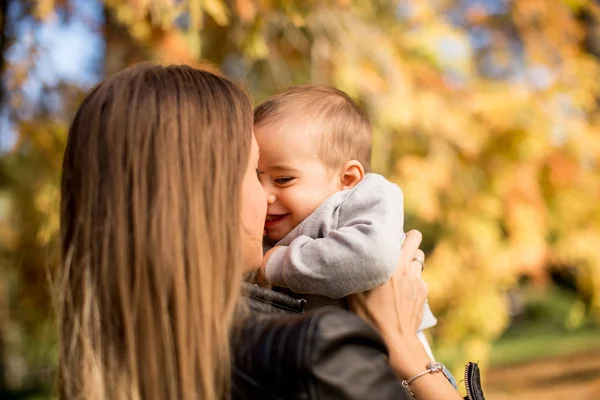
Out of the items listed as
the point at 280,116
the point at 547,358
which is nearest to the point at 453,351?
the point at 547,358

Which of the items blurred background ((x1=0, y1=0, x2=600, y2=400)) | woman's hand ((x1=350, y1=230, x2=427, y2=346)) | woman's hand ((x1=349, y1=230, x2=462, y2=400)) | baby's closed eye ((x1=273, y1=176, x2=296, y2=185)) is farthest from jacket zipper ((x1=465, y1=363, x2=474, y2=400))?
blurred background ((x1=0, y1=0, x2=600, y2=400))

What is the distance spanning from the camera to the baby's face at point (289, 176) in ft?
6.59

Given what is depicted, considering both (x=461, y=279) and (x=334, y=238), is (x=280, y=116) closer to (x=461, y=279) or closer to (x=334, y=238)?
(x=334, y=238)

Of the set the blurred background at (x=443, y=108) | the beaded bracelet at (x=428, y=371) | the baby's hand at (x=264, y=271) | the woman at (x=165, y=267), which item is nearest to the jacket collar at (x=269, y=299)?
the woman at (x=165, y=267)

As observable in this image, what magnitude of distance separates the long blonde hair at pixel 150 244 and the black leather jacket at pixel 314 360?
0.06 meters

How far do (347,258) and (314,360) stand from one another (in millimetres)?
454

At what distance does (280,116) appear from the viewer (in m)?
2.08

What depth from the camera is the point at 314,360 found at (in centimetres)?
129

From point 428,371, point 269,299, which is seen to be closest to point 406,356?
point 428,371

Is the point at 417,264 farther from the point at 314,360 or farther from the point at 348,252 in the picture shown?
the point at 314,360

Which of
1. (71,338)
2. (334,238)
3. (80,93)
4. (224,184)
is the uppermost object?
(80,93)

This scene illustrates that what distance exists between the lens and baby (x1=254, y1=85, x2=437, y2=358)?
1742 millimetres

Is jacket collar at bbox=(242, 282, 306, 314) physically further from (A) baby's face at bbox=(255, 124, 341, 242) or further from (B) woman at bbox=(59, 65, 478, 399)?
(A) baby's face at bbox=(255, 124, 341, 242)

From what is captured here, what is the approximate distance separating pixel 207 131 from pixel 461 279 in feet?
12.2
